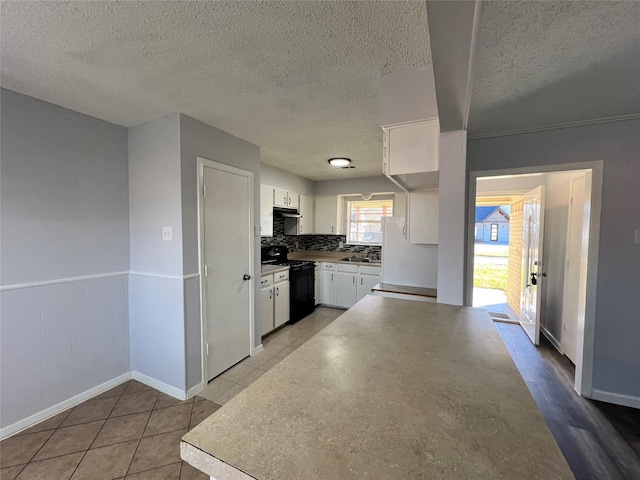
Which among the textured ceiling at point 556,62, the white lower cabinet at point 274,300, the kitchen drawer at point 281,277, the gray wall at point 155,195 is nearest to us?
the textured ceiling at point 556,62

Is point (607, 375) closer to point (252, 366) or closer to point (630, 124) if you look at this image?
point (630, 124)

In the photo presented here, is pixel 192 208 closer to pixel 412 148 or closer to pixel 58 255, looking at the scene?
pixel 58 255

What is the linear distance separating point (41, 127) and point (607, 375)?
4.66 m

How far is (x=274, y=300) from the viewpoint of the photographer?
3.43 meters

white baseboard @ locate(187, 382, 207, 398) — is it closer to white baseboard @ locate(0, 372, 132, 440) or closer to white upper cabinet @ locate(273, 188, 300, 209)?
white baseboard @ locate(0, 372, 132, 440)

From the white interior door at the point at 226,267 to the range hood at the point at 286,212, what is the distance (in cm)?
123

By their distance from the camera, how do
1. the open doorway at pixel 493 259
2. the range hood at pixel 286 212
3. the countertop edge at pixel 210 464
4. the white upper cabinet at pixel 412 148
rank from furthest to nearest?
the open doorway at pixel 493 259 < the range hood at pixel 286 212 < the white upper cabinet at pixel 412 148 < the countertop edge at pixel 210 464

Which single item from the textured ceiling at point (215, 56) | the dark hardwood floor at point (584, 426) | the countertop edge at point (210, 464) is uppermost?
the textured ceiling at point (215, 56)

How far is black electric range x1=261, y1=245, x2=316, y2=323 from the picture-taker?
3.78m

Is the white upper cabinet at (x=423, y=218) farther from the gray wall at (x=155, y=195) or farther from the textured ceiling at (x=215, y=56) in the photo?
the gray wall at (x=155, y=195)

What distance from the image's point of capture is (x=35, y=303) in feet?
6.14

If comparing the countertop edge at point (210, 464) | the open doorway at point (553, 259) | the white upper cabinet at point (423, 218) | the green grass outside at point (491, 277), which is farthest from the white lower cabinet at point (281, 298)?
the green grass outside at point (491, 277)

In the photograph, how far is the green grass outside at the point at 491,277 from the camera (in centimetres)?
617

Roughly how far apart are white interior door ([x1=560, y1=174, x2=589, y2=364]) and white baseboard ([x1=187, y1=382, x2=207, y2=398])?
139 inches
